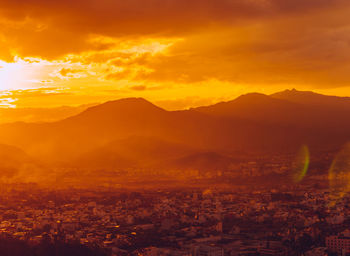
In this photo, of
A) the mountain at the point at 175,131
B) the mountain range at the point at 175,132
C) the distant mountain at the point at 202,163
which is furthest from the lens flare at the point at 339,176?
the mountain at the point at 175,131

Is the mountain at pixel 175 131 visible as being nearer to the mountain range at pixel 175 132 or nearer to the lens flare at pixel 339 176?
the mountain range at pixel 175 132

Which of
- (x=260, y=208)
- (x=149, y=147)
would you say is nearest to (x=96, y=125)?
(x=149, y=147)

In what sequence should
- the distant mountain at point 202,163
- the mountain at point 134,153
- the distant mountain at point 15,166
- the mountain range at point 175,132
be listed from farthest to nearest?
A: the mountain range at point 175,132, the mountain at point 134,153, the distant mountain at point 202,163, the distant mountain at point 15,166

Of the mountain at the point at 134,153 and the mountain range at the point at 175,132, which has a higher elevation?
the mountain range at the point at 175,132

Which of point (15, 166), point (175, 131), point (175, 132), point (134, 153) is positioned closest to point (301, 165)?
point (15, 166)

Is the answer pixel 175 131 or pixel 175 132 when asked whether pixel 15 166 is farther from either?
pixel 175 131
